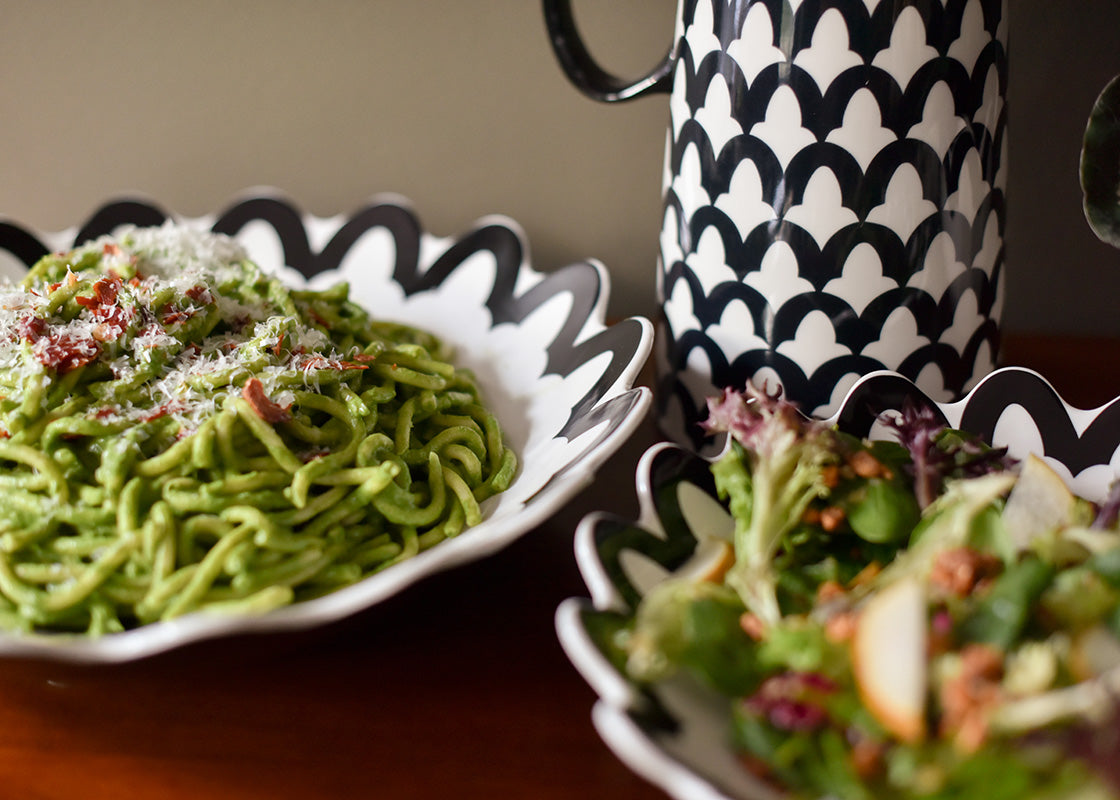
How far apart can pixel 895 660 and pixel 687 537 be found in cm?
22

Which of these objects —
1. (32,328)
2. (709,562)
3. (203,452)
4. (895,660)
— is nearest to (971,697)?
(895,660)

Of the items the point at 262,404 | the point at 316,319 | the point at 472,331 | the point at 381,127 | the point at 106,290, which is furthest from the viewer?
the point at 381,127

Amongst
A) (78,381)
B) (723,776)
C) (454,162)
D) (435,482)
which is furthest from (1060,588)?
(454,162)

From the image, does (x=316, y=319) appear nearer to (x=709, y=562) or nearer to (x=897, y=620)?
(x=709, y=562)

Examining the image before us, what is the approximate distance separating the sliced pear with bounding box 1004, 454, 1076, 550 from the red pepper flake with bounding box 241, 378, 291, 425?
594 millimetres

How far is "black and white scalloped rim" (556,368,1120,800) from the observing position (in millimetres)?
454

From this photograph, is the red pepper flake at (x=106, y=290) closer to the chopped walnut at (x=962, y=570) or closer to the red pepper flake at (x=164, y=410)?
the red pepper flake at (x=164, y=410)

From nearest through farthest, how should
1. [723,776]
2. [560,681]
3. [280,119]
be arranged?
[723,776], [560,681], [280,119]

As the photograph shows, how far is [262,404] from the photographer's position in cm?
75

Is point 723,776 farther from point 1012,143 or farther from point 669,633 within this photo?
point 1012,143

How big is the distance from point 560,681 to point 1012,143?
3.49ft

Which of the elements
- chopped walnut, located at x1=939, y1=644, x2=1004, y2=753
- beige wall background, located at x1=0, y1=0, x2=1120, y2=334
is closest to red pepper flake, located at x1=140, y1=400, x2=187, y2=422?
chopped walnut, located at x1=939, y1=644, x2=1004, y2=753

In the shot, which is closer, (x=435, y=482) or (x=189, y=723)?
(x=189, y=723)

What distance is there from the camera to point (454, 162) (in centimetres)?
147
